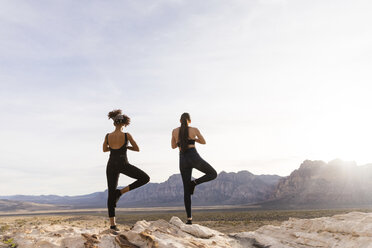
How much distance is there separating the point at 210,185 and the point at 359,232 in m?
178

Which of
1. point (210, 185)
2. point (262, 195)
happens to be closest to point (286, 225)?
point (262, 195)

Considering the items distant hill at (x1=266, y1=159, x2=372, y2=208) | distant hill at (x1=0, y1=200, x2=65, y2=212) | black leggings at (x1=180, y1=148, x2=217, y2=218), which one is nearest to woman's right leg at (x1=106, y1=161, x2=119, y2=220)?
black leggings at (x1=180, y1=148, x2=217, y2=218)

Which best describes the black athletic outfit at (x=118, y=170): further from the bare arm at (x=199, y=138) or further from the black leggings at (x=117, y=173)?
the bare arm at (x=199, y=138)

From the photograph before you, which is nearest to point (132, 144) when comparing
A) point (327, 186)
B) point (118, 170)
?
point (118, 170)

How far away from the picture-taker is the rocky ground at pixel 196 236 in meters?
4.20

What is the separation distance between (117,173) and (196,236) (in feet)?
6.16

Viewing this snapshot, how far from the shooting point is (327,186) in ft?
340

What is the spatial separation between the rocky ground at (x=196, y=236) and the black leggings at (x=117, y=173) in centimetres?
63

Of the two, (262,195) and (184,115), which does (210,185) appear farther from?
(184,115)

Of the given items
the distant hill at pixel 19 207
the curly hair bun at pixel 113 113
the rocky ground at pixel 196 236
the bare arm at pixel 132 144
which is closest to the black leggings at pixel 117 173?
the bare arm at pixel 132 144

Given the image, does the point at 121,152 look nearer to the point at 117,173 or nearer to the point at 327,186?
the point at 117,173

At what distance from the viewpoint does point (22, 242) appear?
174 inches

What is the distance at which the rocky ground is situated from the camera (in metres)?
4.20

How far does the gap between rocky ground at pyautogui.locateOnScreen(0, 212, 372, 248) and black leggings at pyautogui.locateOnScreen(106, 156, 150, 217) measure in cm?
63
